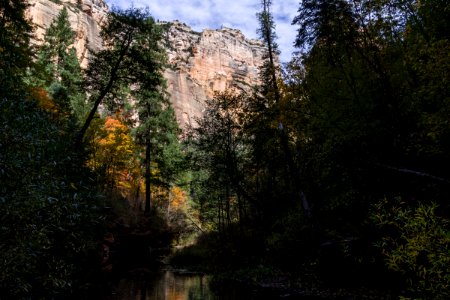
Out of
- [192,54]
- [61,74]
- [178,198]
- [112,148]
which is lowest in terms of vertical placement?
[178,198]

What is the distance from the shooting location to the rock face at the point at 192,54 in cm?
7694

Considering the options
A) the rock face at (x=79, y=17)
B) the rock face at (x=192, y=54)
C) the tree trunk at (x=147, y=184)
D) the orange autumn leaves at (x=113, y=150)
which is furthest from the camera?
the rock face at (x=192, y=54)

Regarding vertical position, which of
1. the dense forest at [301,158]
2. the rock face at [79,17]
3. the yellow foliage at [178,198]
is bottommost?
the dense forest at [301,158]

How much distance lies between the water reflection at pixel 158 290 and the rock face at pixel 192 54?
206 feet

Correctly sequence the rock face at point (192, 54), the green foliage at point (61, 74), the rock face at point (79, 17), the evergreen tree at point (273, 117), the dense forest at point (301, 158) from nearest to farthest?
1. the dense forest at point (301, 158)
2. the evergreen tree at point (273, 117)
3. the green foliage at point (61, 74)
4. the rock face at point (79, 17)
5. the rock face at point (192, 54)

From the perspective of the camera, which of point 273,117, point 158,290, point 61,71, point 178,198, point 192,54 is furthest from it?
point 192,54

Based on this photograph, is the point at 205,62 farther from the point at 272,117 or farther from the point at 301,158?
the point at 272,117

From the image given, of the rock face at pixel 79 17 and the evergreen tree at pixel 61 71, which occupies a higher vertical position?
the rock face at pixel 79 17

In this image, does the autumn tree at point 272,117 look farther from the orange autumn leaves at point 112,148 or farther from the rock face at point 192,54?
the rock face at point 192,54

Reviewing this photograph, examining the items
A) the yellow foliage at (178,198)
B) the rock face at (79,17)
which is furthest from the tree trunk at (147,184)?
the rock face at (79,17)

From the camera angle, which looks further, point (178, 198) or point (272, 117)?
point (178, 198)

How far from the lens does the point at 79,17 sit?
3019 inches

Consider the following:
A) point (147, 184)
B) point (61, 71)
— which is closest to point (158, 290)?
point (147, 184)

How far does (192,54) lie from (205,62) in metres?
5.42
